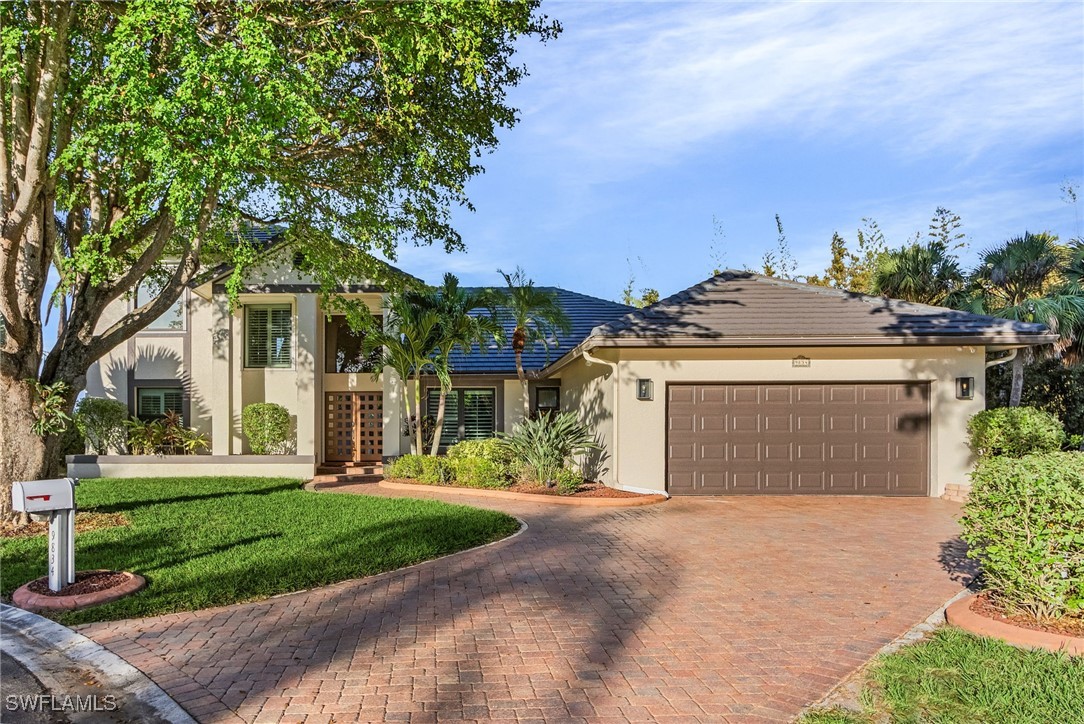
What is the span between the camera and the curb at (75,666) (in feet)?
13.0

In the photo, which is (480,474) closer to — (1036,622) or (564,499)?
(564,499)

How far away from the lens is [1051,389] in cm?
1816

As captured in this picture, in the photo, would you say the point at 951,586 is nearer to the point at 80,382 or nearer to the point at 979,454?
the point at 979,454

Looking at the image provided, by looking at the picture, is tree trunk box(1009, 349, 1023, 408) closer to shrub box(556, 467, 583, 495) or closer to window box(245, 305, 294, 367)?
shrub box(556, 467, 583, 495)

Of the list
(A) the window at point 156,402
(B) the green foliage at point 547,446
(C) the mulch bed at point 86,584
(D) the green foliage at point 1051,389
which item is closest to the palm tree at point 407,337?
(B) the green foliage at point 547,446

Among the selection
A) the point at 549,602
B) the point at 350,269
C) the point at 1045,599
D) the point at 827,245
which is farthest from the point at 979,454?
the point at 827,245

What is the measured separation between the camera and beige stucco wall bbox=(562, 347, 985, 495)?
12.5 meters

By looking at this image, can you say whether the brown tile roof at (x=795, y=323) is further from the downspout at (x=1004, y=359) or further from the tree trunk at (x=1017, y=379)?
the tree trunk at (x=1017, y=379)

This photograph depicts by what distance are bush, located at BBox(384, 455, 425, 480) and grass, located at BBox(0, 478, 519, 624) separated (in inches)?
80.7

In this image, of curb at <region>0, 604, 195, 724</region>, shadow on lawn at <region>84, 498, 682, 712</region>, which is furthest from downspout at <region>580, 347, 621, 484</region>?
curb at <region>0, 604, 195, 724</region>

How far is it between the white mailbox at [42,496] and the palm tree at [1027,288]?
1766cm

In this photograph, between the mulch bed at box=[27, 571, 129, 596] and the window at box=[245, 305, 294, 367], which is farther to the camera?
the window at box=[245, 305, 294, 367]

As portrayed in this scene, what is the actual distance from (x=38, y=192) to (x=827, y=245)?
103 ft

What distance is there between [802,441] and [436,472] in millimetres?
7602
